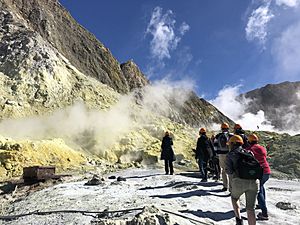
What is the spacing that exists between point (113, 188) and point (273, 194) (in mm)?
4631

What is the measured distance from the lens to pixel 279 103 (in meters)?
108

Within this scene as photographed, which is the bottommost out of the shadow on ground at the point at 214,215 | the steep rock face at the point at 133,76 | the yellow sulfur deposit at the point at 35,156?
the shadow on ground at the point at 214,215

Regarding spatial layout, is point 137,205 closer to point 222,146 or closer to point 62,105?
point 222,146

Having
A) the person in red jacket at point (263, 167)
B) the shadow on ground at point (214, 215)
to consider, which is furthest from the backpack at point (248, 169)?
the shadow on ground at point (214, 215)

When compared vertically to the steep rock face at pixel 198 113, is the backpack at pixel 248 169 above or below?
below

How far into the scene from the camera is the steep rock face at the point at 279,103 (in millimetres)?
103500

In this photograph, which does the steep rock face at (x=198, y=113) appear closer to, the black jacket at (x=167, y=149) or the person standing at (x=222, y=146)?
the black jacket at (x=167, y=149)

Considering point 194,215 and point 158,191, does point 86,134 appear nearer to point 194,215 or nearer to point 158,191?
point 158,191

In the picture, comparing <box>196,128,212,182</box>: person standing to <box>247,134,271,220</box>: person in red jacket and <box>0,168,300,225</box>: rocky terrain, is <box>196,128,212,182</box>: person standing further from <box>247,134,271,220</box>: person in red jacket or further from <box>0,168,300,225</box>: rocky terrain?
<box>247,134,271,220</box>: person in red jacket

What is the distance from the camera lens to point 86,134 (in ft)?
81.1

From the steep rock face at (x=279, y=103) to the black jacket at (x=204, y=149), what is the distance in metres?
96.4

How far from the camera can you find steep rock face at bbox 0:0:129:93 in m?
39.0

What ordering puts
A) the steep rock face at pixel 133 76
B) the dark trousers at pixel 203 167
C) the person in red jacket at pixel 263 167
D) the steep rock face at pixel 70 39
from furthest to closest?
1. the steep rock face at pixel 133 76
2. the steep rock face at pixel 70 39
3. the dark trousers at pixel 203 167
4. the person in red jacket at pixel 263 167

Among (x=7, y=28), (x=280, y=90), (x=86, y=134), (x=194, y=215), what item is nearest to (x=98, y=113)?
(x=86, y=134)
